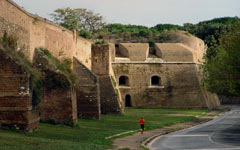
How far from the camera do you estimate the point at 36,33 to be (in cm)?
2250

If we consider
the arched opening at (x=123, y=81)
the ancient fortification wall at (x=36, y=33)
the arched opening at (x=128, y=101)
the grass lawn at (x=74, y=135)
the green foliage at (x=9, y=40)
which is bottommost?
the grass lawn at (x=74, y=135)

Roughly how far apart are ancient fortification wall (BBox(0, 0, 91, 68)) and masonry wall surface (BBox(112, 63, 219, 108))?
41.8ft

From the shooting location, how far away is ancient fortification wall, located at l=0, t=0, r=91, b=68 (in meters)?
18.7

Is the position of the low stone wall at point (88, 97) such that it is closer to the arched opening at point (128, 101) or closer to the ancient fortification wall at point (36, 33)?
the ancient fortification wall at point (36, 33)

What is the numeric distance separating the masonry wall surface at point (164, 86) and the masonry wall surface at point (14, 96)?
26612 millimetres

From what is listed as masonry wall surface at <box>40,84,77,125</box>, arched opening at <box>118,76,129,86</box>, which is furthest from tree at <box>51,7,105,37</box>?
masonry wall surface at <box>40,84,77,125</box>

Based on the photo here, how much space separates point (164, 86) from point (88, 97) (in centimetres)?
1902

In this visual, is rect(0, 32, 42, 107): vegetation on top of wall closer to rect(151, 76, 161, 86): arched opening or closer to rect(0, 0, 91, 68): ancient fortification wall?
rect(0, 0, 91, 68): ancient fortification wall

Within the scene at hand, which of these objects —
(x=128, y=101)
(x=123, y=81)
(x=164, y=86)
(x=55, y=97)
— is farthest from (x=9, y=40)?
(x=164, y=86)

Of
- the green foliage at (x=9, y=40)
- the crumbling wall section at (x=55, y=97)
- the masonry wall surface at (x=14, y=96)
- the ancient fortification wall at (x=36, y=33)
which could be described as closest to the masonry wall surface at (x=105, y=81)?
the ancient fortification wall at (x=36, y=33)

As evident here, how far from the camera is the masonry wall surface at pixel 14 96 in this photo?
55.1 feet

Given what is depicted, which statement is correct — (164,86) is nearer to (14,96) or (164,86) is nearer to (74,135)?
(74,135)

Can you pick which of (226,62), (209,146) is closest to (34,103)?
(209,146)

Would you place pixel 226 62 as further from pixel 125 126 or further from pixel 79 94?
pixel 79 94
